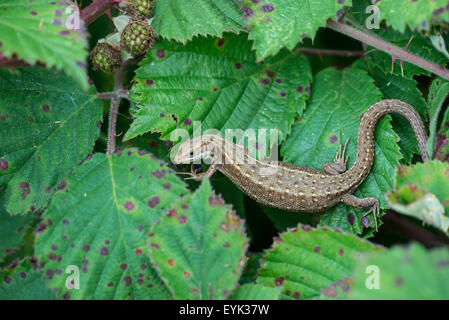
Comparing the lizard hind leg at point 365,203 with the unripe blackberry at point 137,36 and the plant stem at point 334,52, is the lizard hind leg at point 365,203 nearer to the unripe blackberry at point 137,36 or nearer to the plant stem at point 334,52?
the plant stem at point 334,52

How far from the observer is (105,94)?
3039 millimetres

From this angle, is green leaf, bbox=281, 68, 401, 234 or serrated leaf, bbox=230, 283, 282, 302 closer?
serrated leaf, bbox=230, 283, 282, 302

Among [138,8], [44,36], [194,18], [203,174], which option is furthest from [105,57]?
[203,174]

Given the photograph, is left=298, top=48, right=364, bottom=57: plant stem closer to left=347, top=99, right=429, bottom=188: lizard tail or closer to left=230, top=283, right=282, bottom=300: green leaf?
left=347, top=99, right=429, bottom=188: lizard tail

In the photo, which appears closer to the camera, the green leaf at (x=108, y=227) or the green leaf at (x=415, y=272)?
the green leaf at (x=415, y=272)

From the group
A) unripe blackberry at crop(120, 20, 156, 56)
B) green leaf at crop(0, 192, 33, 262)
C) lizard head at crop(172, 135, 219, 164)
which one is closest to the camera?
unripe blackberry at crop(120, 20, 156, 56)

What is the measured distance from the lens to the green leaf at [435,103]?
253cm

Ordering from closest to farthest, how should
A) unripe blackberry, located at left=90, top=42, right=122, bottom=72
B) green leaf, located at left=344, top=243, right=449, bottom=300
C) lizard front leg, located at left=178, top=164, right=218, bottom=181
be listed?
green leaf, located at left=344, top=243, right=449, bottom=300 < unripe blackberry, located at left=90, top=42, right=122, bottom=72 < lizard front leg, located at left=178, top=164, right=218, bottom=181

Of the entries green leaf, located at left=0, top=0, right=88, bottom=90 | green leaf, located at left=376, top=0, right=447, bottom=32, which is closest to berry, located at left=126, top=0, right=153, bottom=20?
green leaf, located at left=0, top=0, right=88, bottom=90

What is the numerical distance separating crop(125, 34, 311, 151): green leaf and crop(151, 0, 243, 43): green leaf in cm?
14

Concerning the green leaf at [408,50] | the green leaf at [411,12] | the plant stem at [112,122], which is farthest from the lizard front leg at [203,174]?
the green leaf at [411,12]

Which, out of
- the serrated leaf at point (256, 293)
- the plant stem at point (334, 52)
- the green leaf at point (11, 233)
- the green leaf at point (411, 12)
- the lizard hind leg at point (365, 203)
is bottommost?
the green leaf at point (11, 233)

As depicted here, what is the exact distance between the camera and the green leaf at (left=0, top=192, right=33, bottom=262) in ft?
10.6

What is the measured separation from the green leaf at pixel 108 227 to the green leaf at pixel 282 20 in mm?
925
